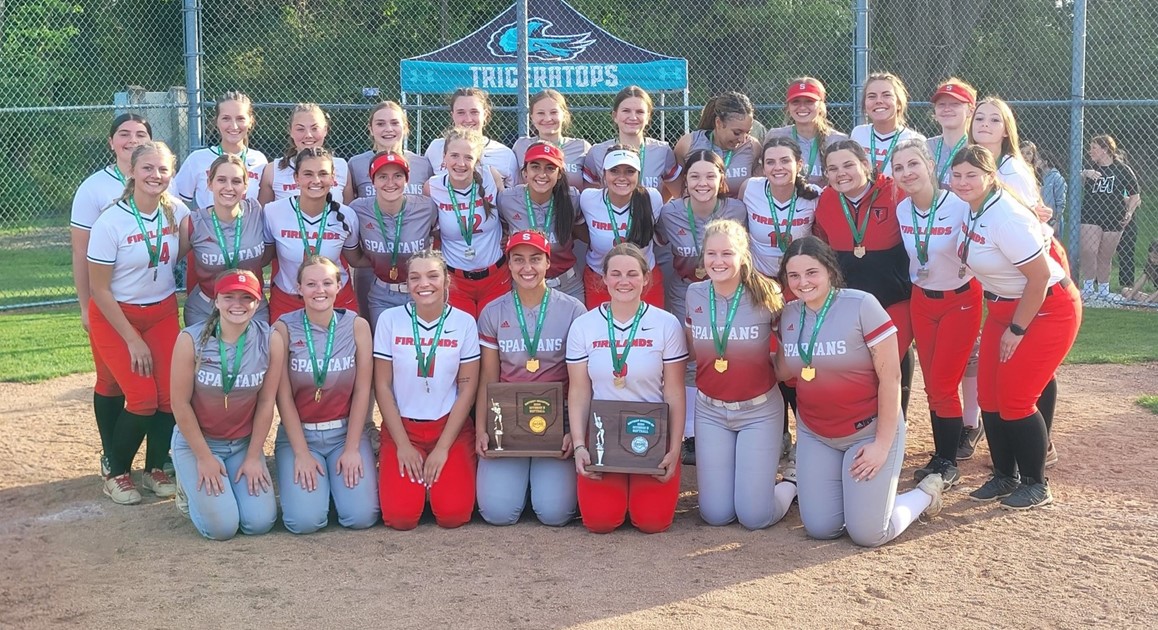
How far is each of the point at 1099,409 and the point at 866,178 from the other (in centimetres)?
280

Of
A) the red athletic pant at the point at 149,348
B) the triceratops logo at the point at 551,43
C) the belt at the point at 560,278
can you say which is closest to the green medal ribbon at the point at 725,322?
the belt at the point at 560,278

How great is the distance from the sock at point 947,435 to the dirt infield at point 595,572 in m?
0.25

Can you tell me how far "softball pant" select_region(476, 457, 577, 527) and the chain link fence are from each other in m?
11.6

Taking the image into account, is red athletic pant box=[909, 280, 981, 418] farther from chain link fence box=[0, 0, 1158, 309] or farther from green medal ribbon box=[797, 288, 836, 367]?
chain link fence box=[0, 0, 1158, 309]

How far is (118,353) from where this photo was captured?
6.04 m

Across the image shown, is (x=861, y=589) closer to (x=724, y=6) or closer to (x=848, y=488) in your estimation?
(x=848, y=488)

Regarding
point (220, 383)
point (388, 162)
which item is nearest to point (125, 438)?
point (220, 383)

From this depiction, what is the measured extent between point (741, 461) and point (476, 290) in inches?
70.2

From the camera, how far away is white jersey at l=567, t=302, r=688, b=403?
5.59m

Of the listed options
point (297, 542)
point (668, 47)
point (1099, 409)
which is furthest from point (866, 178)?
point (668, 47)

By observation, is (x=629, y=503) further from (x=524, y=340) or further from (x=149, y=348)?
(x=149, y=348)

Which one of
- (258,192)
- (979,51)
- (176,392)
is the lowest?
(176,392)

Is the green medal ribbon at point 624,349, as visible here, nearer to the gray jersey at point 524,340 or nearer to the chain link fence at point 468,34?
the gray jersey at point 524,340

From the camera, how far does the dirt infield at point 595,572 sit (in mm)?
4465
